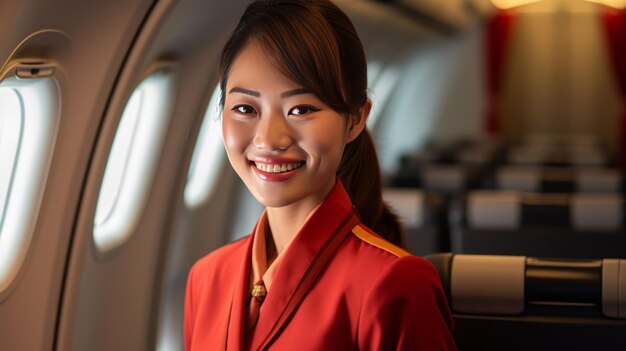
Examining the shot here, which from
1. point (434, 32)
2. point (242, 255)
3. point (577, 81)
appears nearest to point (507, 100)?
point (577, 81)

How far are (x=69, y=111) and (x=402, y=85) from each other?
35.5 ft

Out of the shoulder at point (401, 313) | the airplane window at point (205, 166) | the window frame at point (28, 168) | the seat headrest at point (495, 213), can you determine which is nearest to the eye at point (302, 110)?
the shoulder at point (401, 313)

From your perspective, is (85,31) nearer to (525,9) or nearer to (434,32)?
(434,32)

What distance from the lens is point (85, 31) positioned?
2.72 m

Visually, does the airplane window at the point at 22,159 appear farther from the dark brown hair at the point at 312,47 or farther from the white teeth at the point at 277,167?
the white teeth at the point at 277,167

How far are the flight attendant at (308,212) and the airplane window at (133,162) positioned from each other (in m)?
2.05

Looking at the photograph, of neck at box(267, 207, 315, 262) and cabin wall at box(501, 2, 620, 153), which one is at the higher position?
cabin wall at box(501, 2, 620, 153)

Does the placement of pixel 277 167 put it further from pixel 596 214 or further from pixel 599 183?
pixel 599 183

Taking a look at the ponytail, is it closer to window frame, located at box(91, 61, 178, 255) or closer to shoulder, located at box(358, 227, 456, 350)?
shoulder, located at box(358, 227, 456, 350)

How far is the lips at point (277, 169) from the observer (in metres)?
1.53

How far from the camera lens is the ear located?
162cm

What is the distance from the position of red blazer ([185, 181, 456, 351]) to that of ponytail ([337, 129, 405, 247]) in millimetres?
156

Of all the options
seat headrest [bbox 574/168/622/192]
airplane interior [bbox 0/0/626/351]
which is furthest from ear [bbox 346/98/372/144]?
seat headrest [bbox 574/168/622/192]

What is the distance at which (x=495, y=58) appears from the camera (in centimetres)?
1543
